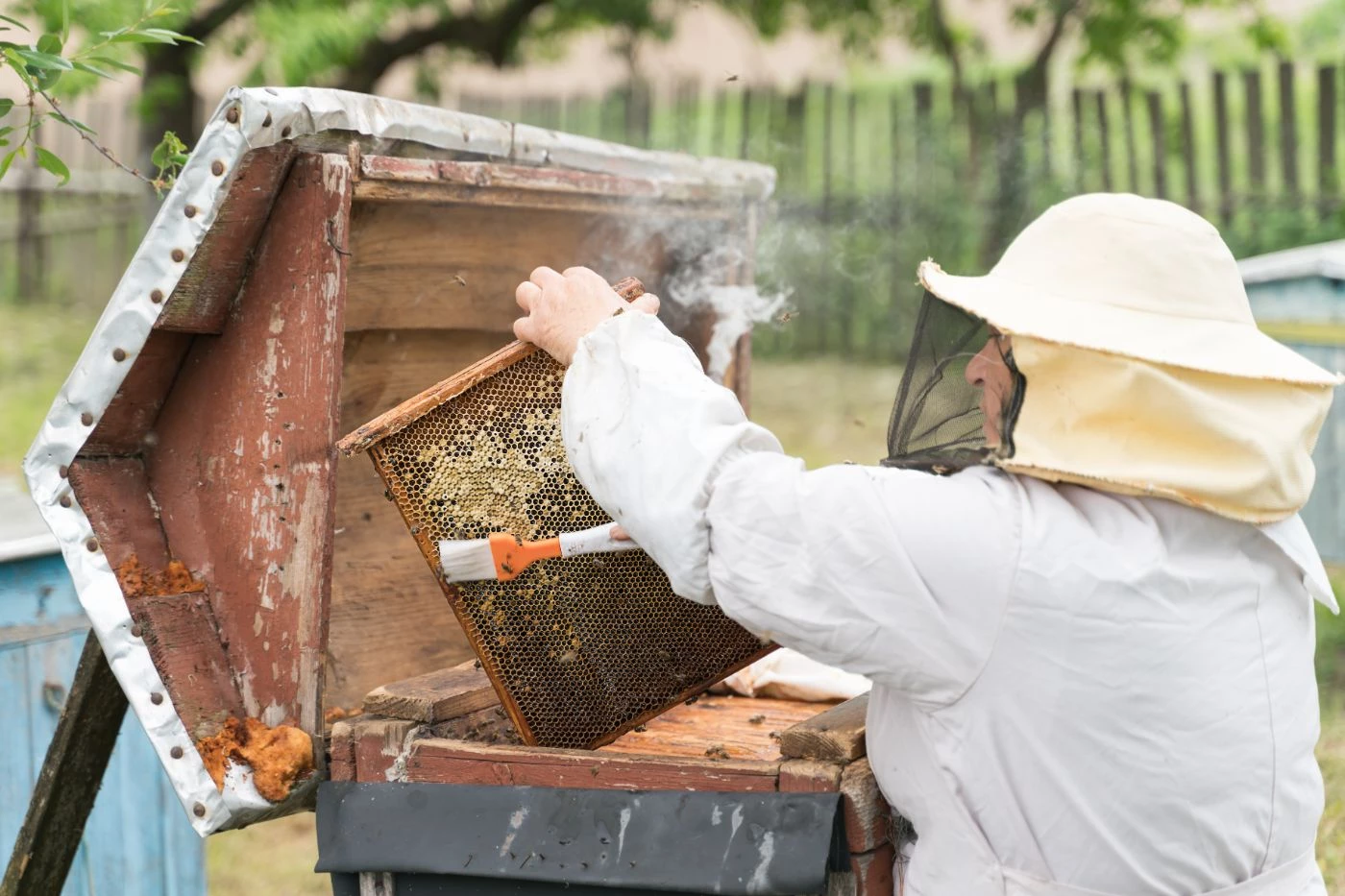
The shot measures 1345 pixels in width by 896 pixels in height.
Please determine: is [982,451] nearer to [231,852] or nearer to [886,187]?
[231,852]

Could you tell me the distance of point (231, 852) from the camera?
4105mm

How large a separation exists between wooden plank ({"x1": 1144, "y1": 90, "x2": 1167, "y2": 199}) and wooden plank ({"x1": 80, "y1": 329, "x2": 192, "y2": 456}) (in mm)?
8119

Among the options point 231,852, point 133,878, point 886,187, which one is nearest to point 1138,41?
point 886,187

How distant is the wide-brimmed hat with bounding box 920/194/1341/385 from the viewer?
4.98 ft

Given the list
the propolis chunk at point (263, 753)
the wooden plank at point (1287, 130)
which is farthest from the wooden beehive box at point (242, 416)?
the wooden plank at point (1287, 130)

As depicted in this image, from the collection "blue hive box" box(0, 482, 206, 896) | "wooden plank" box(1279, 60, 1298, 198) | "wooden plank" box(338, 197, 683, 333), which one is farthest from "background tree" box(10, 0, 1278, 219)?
"blue hive box" box(0, 482, 206, 896)

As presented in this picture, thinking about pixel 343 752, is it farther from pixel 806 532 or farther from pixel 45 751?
pixel 45 751

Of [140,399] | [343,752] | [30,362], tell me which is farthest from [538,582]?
[30,362]

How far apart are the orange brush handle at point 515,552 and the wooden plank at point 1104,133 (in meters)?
8.27

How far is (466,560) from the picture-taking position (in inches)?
71.6

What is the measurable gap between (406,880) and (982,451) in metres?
1.01

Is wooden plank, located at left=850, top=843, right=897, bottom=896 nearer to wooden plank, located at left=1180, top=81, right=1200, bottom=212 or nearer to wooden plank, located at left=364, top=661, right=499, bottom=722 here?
wooden plank, located at left=364, top=661, right=499, bottom=722

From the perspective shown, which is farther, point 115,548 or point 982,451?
point 115,548

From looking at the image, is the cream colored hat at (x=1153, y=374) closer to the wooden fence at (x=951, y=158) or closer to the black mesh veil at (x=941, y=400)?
the black mesh veil at (x=941, y=400)
